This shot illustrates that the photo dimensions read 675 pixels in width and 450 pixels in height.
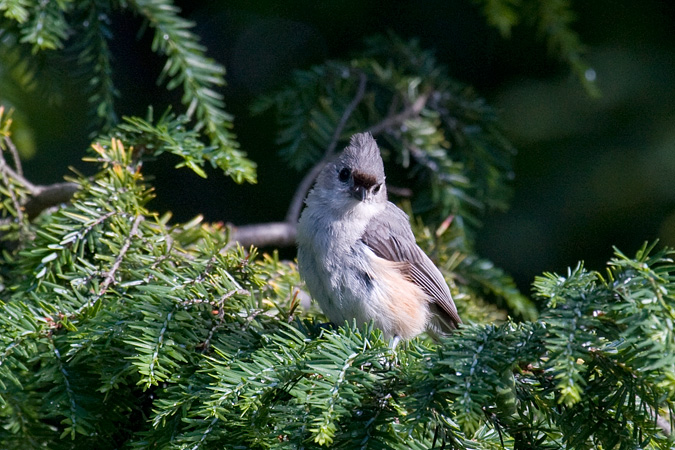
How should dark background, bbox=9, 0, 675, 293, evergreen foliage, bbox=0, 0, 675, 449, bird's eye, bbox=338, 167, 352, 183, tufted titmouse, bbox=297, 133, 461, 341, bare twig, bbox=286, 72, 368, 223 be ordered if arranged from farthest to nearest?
dark background, bbox=9, 0, 675, 293
bare twig, bbox=286, 72, 368, 223
bird's eye, bbox=338, 167, 352, 183
tufted titmouse, bbox=297, 133, 461, 341
evergreen foliage, bbox=0, 0, 675, 449

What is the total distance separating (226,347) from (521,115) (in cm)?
316

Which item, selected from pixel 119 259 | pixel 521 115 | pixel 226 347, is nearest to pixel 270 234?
pixel 119 259

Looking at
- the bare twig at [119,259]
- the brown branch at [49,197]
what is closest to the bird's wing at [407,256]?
the bare twig at [119,259]

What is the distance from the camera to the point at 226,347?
72.4 inches

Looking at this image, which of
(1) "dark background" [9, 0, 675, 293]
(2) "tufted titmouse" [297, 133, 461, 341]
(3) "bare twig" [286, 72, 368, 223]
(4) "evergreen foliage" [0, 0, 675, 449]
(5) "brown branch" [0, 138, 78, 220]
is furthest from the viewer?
(1) "dark background" [9, 0, 675, 293]

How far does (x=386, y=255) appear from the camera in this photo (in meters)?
2.55

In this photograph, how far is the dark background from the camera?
13.5ft

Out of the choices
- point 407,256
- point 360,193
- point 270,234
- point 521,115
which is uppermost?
point 521,115

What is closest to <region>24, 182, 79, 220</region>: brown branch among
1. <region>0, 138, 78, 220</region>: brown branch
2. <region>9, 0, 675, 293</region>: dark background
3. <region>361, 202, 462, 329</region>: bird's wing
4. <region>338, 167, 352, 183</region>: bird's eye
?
<region>0, 138, 78, 220</region>: brown branch

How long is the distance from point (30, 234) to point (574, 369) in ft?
6.70

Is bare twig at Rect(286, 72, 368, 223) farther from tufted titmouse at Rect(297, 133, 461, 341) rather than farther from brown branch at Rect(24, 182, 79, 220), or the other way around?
brown branch at Rect(24, 182, 79, 220)

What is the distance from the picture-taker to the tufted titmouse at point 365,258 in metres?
2.38

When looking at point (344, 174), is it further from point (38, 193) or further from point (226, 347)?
point (38, 193)

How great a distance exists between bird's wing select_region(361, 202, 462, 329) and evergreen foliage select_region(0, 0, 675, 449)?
0.67 ft
